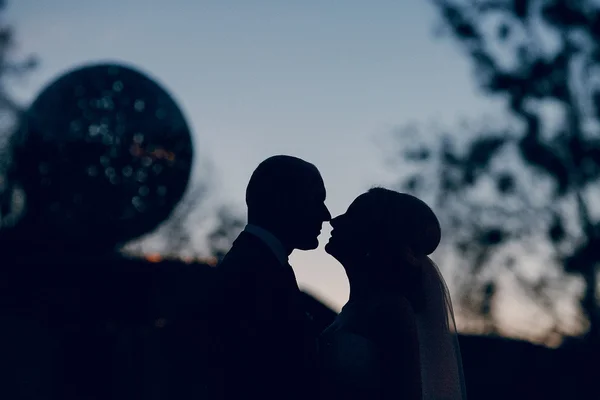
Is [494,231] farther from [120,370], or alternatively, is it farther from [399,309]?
[399,309]

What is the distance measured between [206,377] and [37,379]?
33.9 feet

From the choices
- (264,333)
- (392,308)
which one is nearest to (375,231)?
(392,308)

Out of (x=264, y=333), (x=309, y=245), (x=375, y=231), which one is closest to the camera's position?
(x=264, y=333)

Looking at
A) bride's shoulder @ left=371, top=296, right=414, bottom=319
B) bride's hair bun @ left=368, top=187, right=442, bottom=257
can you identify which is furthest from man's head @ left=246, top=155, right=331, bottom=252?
bride's hair bun @ left=368, top=187, right=442, bottom=257

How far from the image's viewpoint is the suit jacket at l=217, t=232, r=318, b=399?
3941 millimetres

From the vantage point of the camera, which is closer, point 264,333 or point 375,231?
point 264,333

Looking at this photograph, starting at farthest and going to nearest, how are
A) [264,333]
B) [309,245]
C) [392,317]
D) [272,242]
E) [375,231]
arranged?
[375,231], [392,317], [309,245], [272,242], [264,333]

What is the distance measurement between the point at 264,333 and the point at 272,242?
1.77 ft

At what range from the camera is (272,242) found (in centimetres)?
430

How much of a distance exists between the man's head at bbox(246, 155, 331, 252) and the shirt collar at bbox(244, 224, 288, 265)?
0.11 feet

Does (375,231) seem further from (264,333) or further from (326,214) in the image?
(264,333)

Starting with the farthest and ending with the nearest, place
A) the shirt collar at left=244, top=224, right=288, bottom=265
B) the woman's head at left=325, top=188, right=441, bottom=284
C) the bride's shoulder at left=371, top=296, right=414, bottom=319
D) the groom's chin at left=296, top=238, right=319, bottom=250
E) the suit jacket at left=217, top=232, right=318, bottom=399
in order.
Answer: the woman's head at left=325, top=188, right=441, bottom=284, the bride's shoulder at left=371, top=296, right=414, bottom=319, the groom's chin at left=296, top=238, right=319, bottom=250, the shirt collar at left=244, top=224, right=288, bottom=265, the suit jacket at left=217, top=232, right=318, bottom=399

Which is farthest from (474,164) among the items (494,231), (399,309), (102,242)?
(399,309)

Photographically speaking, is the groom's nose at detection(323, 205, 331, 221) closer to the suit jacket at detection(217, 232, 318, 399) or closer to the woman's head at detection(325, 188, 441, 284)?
the suit jacket at detection(217, 232, 318, 399)
